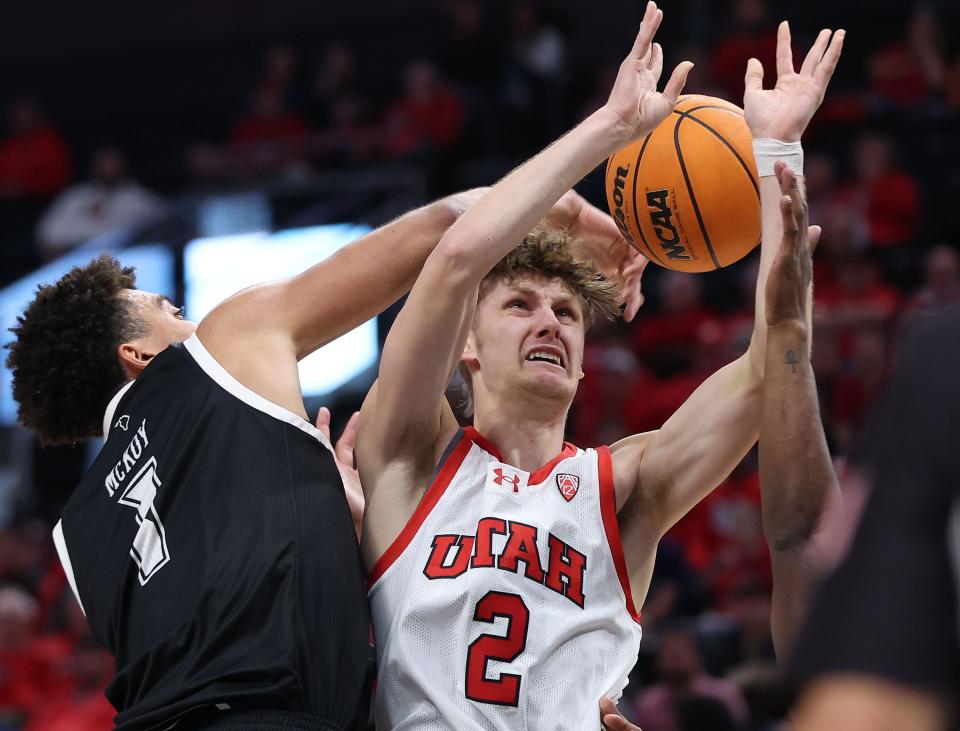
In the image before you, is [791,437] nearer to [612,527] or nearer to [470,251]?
[612,527]

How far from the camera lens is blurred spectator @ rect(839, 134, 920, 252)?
877 cm

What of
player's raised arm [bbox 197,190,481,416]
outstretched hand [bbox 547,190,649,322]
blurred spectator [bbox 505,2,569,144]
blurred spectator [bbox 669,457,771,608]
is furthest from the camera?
blurred spectator [bbox 505,2,569,144]

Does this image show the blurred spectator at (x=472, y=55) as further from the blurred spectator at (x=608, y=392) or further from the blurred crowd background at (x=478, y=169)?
the blurred spectator at (x=608, y=392)

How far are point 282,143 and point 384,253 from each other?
9.61 metres

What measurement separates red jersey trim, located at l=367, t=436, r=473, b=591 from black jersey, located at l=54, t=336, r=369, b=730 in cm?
16

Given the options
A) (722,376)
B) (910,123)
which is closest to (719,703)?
(722,376)

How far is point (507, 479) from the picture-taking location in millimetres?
3295

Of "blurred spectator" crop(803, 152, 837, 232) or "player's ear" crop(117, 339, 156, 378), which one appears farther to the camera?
"blurred spectator" crop(803, 152, 837, 232)

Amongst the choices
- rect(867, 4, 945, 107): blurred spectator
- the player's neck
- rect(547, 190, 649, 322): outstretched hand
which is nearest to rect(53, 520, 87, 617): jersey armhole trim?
the player's neck

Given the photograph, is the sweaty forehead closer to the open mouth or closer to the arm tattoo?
the open mouth

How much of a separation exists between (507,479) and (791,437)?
0.72 metres

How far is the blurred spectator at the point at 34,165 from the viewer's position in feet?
43.1

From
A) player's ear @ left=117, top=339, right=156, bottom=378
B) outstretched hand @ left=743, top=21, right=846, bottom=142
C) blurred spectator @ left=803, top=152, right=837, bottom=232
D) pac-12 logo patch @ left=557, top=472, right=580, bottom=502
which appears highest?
blurred spectator @ left=803, top=152, right=837, bottom=232

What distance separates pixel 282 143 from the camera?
12.5 meters
